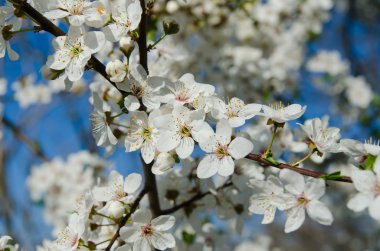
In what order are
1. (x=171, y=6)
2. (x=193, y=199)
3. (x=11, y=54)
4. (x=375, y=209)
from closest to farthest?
(x=375, y=209)
(x=11, y=54)
(x=193, y=199)
(x=171, y=6)

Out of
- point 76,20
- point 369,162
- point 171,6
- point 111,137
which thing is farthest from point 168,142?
point 171,6

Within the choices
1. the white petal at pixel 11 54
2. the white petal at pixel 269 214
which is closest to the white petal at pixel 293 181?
the white petal at pixel 269 214

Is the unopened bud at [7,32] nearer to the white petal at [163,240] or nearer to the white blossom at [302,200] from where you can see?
the white petal at [163,240]

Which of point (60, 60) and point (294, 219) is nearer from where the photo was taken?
point (294, 219)

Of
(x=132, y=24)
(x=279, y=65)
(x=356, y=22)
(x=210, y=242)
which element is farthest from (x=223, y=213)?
(x=356, y=22)

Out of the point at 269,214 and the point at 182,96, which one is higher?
the point at 182,96

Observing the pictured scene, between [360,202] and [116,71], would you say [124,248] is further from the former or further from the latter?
[360,202]

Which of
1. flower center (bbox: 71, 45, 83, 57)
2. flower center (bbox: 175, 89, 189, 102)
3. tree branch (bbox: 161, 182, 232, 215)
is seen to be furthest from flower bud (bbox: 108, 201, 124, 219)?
flower center (bbox: 71, 45, 83, 57)
